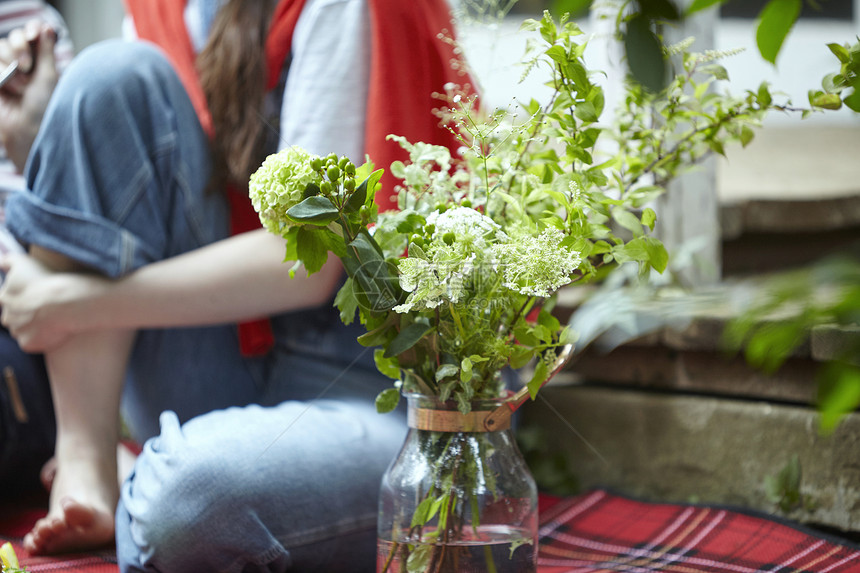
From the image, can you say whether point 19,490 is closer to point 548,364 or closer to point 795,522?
point 548,364

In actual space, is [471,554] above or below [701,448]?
above

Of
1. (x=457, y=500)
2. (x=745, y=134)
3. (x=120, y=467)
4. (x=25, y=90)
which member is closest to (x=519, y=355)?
(x=457, y=500)

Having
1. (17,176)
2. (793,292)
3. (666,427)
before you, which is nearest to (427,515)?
(793,292)

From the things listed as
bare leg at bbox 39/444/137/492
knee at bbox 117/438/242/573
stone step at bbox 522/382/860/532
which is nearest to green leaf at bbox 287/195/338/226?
knee at bbox 117/438/242/573

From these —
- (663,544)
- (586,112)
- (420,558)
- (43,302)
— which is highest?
(586,112)

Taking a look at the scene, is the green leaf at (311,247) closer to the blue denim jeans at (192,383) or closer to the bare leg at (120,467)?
the blue denim jeans at (192,383)

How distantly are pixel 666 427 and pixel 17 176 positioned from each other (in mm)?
1152

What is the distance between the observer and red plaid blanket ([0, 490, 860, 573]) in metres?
0.84

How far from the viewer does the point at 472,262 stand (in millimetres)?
538

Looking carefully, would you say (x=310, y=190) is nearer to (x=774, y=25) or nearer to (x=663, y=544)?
(x=774, y=25)

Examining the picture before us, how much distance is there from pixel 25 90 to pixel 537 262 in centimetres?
96

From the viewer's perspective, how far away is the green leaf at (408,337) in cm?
57

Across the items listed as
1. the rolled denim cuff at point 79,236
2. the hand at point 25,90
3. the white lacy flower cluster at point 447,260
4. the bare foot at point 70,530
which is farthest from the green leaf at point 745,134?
the hand at point 25,90

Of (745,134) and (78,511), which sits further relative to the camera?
(78,511)
